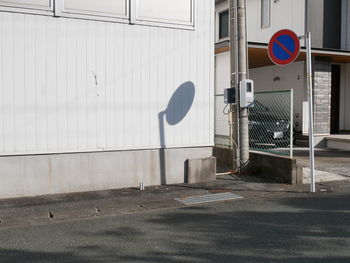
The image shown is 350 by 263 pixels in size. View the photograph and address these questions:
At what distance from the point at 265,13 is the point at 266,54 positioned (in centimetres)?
484

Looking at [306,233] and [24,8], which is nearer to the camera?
[306,233]

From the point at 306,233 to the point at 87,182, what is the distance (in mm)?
3956

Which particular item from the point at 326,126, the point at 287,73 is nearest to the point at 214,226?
the point at 326,126

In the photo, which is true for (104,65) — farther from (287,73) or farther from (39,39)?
(287,73)

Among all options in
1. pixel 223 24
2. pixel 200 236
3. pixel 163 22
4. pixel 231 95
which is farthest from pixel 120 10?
pixel 223 24

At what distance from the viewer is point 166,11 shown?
7.91m

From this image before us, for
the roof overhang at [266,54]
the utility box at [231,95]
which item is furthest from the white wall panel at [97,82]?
the roof overhang at [266,54]

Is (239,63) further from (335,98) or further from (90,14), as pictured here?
(335,98)

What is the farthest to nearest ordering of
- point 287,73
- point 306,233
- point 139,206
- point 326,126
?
point 287,73
point 326,126
point 139,206
point 306,233

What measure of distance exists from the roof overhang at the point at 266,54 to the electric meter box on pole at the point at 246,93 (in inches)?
155

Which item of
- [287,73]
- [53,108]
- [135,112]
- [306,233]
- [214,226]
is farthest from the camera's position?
[287,73]

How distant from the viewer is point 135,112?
7.72m

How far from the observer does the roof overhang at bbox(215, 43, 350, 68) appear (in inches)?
486

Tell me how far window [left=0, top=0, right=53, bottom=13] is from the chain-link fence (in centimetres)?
475
